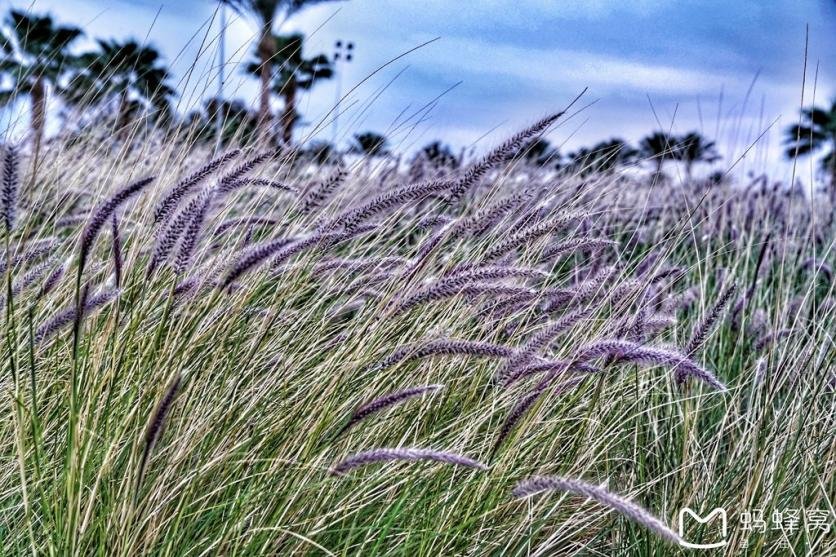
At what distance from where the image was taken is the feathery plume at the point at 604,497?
1123 mm

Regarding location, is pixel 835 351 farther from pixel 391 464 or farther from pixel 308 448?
pixel 308 448

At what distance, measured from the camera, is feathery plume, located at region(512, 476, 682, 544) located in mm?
1123

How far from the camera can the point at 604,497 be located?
1179 millimetres

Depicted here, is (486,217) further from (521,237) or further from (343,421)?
(343,421)

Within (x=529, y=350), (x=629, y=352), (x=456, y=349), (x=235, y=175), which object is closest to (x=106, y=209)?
(x=235, y=175)

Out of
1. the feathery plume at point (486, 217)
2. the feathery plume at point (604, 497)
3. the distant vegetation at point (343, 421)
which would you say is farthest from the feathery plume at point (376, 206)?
the feathery plume at point (604, 497)

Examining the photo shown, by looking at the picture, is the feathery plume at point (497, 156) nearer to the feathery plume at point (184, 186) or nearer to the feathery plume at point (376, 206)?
the feathery plume at point (376, 206)

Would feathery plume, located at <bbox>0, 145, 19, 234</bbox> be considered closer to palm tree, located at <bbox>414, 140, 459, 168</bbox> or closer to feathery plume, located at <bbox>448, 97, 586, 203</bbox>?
feathery plume, located at <bbox>448, 97, 586, 203</bbox>

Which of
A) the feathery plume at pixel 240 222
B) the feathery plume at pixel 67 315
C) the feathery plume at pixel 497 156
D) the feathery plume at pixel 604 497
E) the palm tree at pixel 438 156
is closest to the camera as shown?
the feathery plume at pixel 604 497

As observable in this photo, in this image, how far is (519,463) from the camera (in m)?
2.01

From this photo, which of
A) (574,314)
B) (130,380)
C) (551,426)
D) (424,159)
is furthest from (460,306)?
(424,159)

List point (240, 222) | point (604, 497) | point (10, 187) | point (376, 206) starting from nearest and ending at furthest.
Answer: point (604, 497) < point (10, 187) < point (376, 206) < point (240, 222)

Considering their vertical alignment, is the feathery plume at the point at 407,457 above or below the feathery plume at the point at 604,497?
above

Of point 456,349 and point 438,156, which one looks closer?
point 456,349
